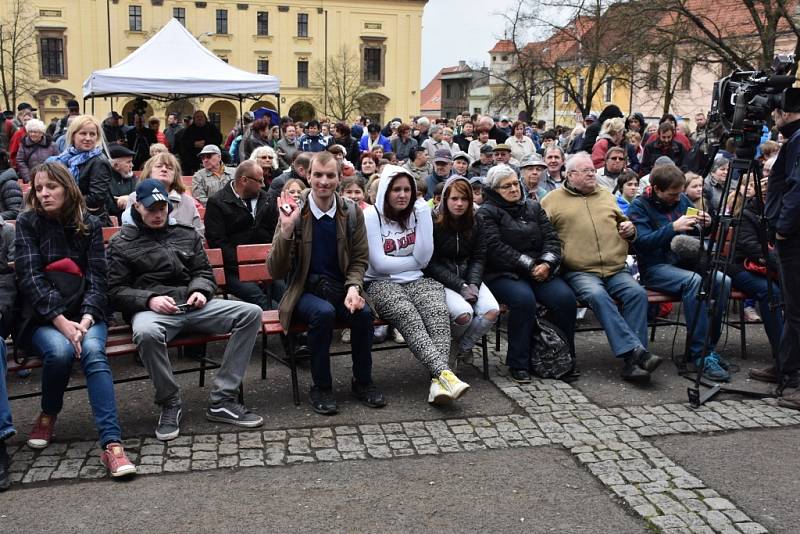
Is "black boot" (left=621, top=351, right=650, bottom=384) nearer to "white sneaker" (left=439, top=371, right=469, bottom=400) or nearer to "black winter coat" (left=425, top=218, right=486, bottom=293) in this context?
"black winter coat" (left=425, top=218, right=486, bottom=293)

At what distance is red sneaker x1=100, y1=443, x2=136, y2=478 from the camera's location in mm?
4340

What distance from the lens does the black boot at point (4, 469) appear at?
13.9 feet

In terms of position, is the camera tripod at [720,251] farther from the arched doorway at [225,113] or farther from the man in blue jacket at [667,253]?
the arched doorway at [225,113]

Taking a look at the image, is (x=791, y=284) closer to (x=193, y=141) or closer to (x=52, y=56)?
(x=193, y=141)

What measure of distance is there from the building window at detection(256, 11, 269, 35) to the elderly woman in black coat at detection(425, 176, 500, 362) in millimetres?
59084

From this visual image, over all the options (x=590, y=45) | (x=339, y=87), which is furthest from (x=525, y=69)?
(x=339, y=87)

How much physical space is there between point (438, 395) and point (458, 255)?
1.32 meters

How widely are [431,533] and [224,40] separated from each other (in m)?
60.9

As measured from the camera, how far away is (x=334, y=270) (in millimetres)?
5711

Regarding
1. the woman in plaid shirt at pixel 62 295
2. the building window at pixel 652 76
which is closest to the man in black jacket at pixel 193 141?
the woman in plaid shirt at pixel 62 295

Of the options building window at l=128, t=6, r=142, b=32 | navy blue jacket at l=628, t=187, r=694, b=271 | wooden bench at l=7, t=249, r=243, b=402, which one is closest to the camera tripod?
navy blue jacket at l=628, t=187, r=694, b=271

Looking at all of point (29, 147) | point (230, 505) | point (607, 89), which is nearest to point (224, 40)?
point (607, 89)

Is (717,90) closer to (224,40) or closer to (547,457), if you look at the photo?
(547,457)

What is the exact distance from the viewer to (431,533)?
3852 millimetres
